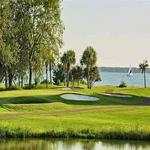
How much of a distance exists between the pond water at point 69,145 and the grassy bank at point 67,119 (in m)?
1.63

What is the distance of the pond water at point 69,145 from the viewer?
4019 cm

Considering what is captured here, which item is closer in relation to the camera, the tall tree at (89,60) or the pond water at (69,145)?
the pond water at (69,145)

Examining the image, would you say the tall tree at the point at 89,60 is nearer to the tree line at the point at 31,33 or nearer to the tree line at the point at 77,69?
the tree line at the point at 77,69

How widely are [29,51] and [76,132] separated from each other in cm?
6977

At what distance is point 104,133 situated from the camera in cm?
4547

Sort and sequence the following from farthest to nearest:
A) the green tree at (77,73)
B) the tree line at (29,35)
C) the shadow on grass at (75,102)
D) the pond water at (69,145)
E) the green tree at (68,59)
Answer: the green tree at (77,73) → the green tree at (68,59) → the tree line at (29,35) → the shadow on grass at (75,102) → the pond water at (69,145)

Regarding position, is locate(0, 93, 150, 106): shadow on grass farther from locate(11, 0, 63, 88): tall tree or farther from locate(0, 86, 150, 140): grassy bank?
locate(11, 0, 63, 88): tall tree

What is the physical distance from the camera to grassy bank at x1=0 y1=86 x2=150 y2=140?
4522 centimetres

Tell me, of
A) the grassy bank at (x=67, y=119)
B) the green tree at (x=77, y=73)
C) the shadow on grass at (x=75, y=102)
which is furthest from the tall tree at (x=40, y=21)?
the green tree at (x=77, y=73)

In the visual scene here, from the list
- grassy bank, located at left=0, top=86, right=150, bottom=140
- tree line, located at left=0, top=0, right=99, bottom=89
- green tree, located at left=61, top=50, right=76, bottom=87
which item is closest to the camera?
grassy bank, located at left=0, top=86, right=150, bottom=140

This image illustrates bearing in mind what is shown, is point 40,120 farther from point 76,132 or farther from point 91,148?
point 91,148

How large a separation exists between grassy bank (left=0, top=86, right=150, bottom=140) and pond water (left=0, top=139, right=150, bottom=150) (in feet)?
5.35

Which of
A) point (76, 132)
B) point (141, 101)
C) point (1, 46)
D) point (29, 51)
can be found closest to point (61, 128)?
point (76, 132)

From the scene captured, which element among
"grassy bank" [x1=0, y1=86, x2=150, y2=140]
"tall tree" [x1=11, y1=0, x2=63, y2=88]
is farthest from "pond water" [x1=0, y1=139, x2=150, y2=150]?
"tall tree" [x1=11, y1=0, x2=63, y2=88]
